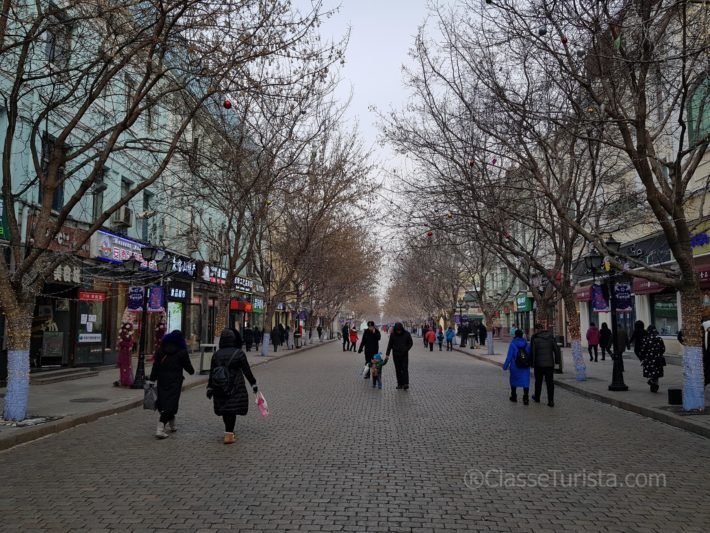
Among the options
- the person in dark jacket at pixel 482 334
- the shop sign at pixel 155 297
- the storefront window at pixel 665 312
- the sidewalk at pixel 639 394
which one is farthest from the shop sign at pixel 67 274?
the person in dark jacket at pixel 482 334

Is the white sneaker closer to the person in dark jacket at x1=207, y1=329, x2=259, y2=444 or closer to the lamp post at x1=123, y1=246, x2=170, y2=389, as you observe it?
the person in dark jacket at x1=207, y1=329, x2=259, y2=444

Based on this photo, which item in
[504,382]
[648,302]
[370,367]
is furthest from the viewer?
[648,302]

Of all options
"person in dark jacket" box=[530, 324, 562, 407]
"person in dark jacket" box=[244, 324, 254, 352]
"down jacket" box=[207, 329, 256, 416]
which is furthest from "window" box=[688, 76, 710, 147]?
"person in dark jacket" box=[244, 324, 254, 352]

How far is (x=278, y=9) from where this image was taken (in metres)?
10.0

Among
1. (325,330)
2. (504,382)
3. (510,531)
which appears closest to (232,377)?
(510,531)

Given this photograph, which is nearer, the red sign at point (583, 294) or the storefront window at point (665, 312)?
the storefront window at point (665, 312)

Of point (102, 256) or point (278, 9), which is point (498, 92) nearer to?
point (278, 9)

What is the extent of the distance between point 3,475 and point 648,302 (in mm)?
25666

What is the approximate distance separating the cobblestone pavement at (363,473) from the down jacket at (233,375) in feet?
1.71

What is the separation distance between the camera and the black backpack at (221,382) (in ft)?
26.4

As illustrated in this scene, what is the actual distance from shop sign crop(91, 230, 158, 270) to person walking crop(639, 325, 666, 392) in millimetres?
14807

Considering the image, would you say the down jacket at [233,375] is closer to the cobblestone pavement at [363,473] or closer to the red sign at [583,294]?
the cobblestone pavement at [363,473]

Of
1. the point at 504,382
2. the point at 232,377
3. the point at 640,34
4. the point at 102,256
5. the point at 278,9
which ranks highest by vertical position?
the point at 278,9

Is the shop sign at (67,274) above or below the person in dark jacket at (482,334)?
above
